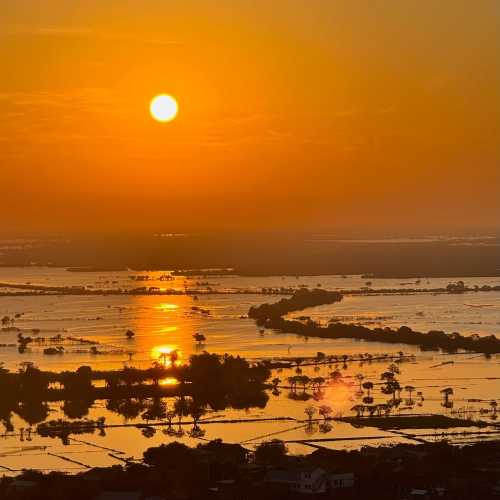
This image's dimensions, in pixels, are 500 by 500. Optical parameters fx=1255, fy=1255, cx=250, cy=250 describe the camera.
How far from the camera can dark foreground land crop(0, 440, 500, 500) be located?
38.3ft

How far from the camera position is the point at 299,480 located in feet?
39.3

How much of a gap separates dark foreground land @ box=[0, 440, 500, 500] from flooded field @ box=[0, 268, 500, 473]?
1.07 meters

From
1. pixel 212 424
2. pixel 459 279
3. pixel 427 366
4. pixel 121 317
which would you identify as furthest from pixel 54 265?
pixel 212 424

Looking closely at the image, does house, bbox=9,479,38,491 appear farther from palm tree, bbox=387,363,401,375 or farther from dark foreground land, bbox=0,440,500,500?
palm tree, bbox=387,363,401,375

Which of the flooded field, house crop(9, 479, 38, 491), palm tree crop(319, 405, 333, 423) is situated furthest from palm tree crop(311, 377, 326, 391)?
house crop(9, 479, 38, 491)

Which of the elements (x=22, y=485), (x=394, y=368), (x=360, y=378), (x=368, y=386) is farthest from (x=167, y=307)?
(x=22, y=485)

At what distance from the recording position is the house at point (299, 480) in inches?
469

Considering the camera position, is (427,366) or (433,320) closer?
(427,366)

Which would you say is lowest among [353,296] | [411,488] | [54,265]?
[411,488]

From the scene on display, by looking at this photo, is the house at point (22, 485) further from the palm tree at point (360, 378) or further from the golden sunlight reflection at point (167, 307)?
the golden sunlight reflection at point (167, 307)

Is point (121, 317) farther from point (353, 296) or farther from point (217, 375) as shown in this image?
point (217, 375)

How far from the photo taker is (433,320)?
2905 cm

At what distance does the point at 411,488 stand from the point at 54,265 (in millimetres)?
47513

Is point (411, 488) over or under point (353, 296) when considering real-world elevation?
under
